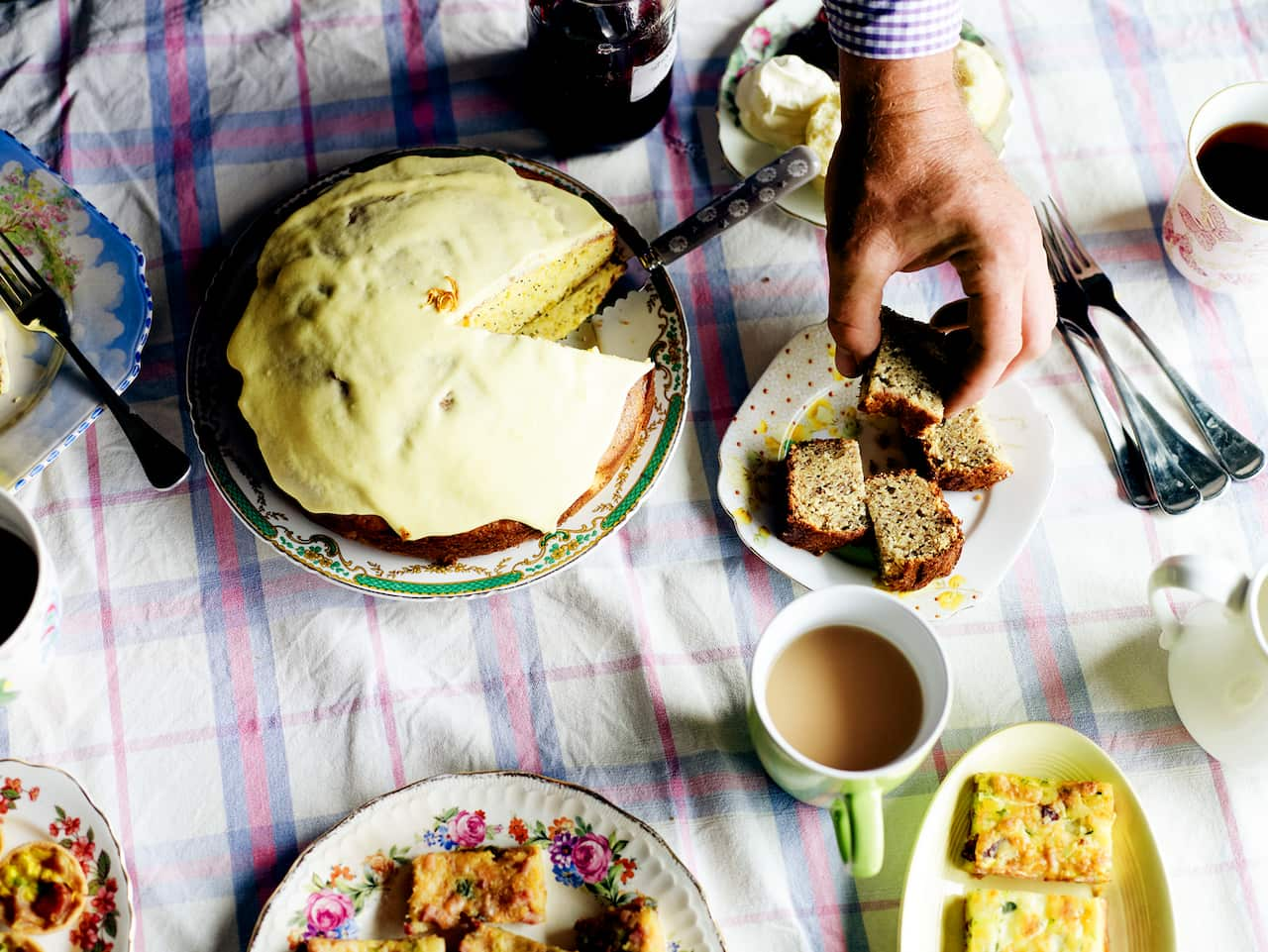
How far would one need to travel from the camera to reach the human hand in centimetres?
148

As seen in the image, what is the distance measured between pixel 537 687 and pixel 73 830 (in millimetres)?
620

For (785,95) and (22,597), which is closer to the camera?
(22,597)

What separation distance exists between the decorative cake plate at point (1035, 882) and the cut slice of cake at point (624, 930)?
34cm

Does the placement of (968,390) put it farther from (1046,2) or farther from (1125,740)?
(1046,2)

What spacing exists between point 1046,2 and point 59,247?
1.61m

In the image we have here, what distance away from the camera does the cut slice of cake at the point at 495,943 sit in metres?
1.48

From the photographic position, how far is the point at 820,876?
5.23 feet

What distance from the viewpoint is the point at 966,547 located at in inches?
65.2

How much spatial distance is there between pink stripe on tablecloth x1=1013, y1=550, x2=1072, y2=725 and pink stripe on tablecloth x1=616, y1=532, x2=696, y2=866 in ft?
1.74

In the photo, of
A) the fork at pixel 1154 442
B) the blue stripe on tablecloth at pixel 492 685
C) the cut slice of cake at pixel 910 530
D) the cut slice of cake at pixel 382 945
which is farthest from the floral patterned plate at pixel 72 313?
the fork at pixel 1154 442

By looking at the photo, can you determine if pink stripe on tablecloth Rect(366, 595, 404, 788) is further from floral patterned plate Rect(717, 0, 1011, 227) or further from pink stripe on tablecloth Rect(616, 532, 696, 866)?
floral patterned plate Rect(717, 0, 1011, 227)

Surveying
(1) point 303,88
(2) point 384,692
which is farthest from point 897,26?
(2) point 384,692

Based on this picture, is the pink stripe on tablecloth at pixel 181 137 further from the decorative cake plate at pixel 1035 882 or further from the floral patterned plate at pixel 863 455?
the decorative cake plate at pixel 1035 882

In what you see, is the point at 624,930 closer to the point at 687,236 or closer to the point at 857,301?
the point at 857,301
